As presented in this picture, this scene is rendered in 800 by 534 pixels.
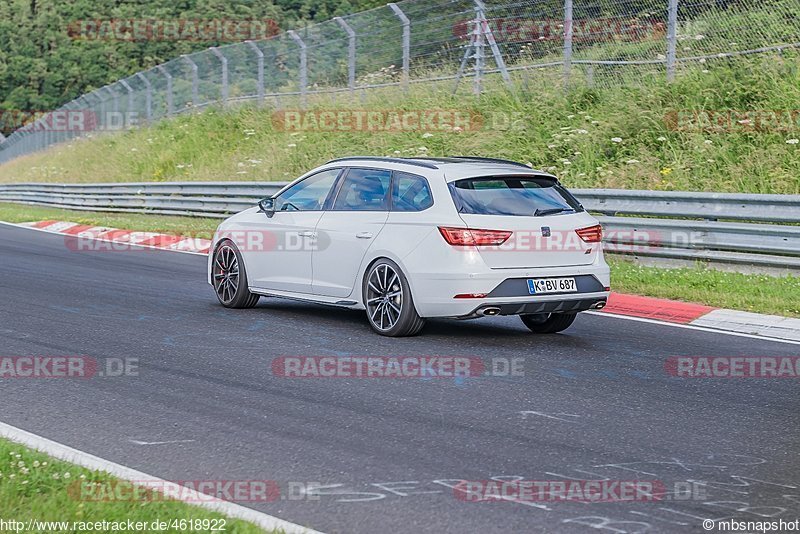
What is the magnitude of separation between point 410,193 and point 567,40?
12.3m

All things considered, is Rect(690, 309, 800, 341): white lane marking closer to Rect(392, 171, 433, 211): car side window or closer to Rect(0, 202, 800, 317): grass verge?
Rect(0, 202, 800, 317): grass verge

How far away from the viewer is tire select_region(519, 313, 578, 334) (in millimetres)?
10430

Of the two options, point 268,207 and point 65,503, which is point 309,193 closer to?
point 268,207

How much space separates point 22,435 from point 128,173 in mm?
31002

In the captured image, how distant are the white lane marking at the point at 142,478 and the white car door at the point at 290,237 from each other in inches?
178

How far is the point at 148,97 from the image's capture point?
39.0m

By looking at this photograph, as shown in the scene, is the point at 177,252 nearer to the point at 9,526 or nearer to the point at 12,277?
the point at 12,277

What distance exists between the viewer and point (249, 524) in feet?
15.7

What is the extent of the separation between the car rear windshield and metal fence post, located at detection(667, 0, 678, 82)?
10.3 m

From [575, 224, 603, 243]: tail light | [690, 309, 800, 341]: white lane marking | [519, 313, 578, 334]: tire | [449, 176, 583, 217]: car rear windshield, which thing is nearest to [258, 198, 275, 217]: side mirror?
[449, 176, 583, 217]: car rear windshield

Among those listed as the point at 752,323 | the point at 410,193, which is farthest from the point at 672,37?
the point at 410,193

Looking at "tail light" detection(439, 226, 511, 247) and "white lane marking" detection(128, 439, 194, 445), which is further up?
"tail light" detection(439, 226, 511, 247)

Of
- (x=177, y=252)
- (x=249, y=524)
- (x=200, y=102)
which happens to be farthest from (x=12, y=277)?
(x=200, y=102)

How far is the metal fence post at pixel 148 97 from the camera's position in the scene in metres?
38.3
